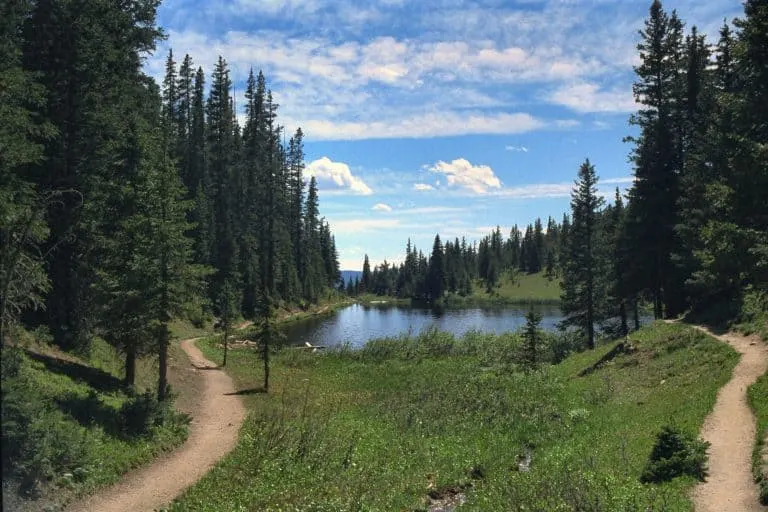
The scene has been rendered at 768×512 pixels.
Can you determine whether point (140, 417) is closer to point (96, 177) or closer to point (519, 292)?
point (96, 177)

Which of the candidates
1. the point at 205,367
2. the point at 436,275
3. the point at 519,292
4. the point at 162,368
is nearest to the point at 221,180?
the point at 205,367

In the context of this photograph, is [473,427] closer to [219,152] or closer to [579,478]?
[579,478]

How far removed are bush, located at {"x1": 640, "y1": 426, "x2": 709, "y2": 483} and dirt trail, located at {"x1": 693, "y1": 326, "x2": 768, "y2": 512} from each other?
34 cm

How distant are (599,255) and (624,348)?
45.4ft

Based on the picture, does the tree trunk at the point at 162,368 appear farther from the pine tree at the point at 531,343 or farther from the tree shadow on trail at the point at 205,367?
the pine tree at the point at 531,343

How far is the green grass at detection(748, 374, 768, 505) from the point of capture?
11711mm

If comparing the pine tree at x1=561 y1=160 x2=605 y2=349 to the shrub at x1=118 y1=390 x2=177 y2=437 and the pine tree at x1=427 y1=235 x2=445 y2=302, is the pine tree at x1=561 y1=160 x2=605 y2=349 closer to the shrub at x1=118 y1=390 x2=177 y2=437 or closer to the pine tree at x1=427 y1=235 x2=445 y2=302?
the shrub at x1=118 y1=390 x2=177 y2=437

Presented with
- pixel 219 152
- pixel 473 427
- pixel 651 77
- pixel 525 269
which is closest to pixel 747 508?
pixel 473 427

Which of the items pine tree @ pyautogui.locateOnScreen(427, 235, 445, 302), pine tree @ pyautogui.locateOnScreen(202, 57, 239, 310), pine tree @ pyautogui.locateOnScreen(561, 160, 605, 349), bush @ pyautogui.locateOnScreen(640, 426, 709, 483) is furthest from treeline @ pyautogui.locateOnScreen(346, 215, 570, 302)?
bush @ pyautogui.locateOnScreen(640, 426, 709, 483)

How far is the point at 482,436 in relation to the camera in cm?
1925

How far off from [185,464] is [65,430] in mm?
3966

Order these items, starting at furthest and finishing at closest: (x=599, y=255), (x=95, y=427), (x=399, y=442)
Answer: (x=599, y=255) → (x=399, y=442) → (x=95, y=427)

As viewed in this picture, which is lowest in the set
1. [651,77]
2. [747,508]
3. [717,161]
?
[747,508]

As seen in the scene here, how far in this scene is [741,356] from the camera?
67.3ft
